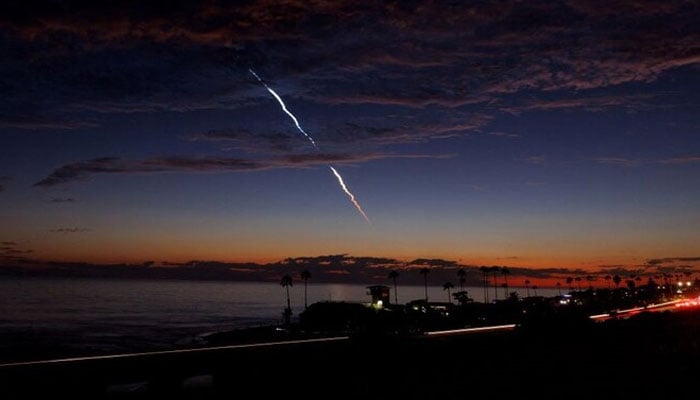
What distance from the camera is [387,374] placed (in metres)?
15.5

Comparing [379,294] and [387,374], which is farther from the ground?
[387,374]

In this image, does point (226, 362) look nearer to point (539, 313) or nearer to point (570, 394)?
point (570, 394)

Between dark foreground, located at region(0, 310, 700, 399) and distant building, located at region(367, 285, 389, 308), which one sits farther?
distant building, located at region(367, 285, 389, 308)

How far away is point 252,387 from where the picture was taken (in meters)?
14.5

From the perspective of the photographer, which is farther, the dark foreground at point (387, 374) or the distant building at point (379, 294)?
the distant building at point (379, 294)

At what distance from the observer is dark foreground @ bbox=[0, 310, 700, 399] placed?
13875mm

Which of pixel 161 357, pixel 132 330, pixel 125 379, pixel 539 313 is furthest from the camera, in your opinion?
pixel 132 330

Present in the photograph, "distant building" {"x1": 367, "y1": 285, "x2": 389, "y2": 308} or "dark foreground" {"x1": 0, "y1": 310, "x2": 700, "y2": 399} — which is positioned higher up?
"dark foreground" {"x1": 0, "y1": 310, "x2": 700, "y2": 399}

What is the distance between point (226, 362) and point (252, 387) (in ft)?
23.6

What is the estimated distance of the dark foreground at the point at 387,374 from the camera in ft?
45.5

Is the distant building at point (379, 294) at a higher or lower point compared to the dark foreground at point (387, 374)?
lower

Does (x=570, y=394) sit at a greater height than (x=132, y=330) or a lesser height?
greater

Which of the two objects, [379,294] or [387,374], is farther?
[379,294]

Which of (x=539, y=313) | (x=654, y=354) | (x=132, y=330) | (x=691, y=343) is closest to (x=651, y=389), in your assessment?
(x=654, y=354)
